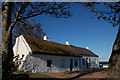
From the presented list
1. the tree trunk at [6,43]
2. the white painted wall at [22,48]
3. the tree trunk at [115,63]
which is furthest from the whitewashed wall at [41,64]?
the tree trunk at [115,63]

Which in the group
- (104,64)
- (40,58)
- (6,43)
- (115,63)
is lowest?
(104,64)

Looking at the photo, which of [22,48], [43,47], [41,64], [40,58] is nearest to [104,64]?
[43,47]

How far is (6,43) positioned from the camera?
20.6 ft

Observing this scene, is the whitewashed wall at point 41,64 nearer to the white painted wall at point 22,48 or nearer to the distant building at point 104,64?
the white painted wall at point 22,48

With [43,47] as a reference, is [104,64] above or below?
below

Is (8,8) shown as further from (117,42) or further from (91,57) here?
(91,57)

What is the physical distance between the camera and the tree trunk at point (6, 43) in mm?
4656

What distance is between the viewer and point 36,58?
16.7 metres

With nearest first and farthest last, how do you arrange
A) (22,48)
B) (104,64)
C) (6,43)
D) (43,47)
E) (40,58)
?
(6,43), (40,58), (22,48), (43,47), (104,64)

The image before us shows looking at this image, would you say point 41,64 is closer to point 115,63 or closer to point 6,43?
point 6,43

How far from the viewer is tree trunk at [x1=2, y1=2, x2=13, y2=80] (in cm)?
466

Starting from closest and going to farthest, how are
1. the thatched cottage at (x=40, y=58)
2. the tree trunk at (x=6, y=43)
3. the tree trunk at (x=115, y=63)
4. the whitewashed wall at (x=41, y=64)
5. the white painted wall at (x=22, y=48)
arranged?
the tree trunk at (x=115, y=63)
the tree trunk at (x=6, y=43)
the whitewashed wall at (x=41, y=64)
the thatched cottage at (x=40, y=58)
the white painted wall at (x=22, y=48)

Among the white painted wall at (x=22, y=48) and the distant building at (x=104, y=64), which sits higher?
the white painted wall at (x=22, y=48)

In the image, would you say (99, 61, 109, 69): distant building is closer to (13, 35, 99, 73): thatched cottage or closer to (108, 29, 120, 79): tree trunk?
(13, 35, 99, 73): thatched cottage
